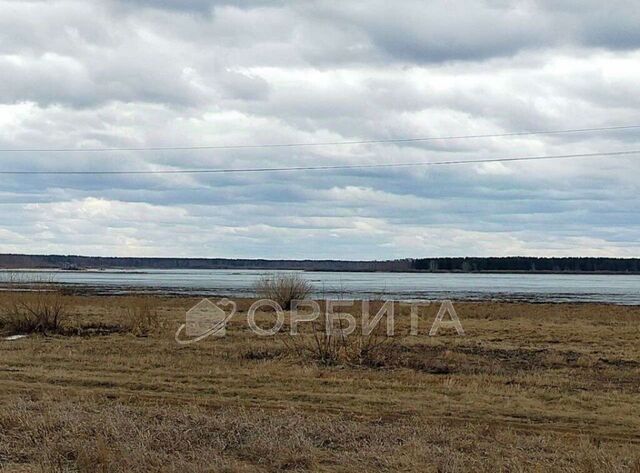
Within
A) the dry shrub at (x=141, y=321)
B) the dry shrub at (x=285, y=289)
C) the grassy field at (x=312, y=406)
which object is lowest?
the grassy field at (x=312, y=406)

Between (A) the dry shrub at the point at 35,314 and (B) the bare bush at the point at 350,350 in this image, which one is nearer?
(B) the bare bush at the point at 350,350

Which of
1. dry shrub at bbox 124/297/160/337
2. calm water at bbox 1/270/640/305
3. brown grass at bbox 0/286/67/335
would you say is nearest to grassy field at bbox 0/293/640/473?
dry shrub at bbox 124/297/160/337

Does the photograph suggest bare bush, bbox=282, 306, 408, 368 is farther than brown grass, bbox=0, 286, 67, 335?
→ No

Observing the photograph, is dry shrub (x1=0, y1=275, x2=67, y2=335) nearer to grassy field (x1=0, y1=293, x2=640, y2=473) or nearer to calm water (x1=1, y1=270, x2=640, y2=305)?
grassy field (x1=0, y1=293, x2=640, y2=473)

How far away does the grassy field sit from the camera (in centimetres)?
862

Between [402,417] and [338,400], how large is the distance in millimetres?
1757

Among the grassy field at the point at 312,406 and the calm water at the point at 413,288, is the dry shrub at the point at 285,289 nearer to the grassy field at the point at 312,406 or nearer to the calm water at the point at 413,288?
the calm water at the point at 413,288

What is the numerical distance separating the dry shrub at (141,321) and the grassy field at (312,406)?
1.91m

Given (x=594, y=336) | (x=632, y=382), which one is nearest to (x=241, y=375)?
(x=632, y=382)

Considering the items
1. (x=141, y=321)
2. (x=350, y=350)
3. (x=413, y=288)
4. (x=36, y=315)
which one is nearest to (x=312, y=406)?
(x=350, y=350)

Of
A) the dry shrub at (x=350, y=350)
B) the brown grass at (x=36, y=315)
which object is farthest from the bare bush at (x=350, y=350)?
the brown grass at (x=36, y=315)

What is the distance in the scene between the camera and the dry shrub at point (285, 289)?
1629 inches

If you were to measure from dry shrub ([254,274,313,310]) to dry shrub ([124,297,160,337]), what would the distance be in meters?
13.2

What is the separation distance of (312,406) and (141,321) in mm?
15141
